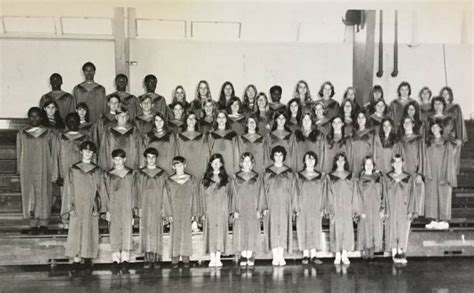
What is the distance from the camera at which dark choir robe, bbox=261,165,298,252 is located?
642 cm

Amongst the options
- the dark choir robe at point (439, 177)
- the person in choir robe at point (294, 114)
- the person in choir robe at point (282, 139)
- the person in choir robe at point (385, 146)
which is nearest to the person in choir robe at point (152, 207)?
the person in choir robe at point (282, 139)

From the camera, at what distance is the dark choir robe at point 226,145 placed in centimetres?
677

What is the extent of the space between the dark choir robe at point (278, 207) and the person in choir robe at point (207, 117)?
41.0 inches

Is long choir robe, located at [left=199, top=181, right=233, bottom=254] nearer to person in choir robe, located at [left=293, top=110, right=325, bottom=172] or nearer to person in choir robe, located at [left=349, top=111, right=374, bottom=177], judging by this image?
person in choir robe, located at [left=293, top=110, right=325, bottom=172]

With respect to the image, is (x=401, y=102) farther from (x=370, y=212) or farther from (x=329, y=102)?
(x=370, y=212)

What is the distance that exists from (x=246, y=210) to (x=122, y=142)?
1.63 meters

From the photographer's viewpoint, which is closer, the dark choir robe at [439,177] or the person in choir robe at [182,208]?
the person in choir robe at [182,208]

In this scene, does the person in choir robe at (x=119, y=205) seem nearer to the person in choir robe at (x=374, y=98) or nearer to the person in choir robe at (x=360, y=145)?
the person in choir robe at (x=360, y=145)

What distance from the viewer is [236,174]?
646cm

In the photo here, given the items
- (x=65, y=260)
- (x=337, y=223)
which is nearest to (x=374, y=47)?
(x=337, y=223)

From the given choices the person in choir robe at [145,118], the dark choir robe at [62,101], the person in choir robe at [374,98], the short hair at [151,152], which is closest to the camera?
the short hair at [151,152]

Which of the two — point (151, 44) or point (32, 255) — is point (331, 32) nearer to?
point (151, 44)

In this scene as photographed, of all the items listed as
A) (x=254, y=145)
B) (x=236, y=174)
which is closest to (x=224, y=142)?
(x=254, y=145)

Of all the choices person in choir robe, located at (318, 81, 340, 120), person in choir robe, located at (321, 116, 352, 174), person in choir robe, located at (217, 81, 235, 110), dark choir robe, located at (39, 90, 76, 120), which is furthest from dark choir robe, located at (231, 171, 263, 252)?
dark choir robe, located at (39, 90, 76, 120)
